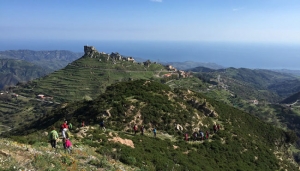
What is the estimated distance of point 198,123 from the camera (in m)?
45.4

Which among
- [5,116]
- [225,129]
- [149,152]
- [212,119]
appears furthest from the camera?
[5,116]

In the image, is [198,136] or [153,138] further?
[198,136]

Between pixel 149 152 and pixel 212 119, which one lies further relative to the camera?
pixel 212 119

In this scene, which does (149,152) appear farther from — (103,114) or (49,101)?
(49,101)

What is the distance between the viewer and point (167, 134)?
40.2m

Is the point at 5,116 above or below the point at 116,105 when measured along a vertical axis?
below

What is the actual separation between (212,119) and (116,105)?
21.0m

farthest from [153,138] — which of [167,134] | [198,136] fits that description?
[198,136]

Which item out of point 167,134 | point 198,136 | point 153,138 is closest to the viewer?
point 153,138

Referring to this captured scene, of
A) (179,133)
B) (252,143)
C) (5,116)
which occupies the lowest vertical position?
(5,116)

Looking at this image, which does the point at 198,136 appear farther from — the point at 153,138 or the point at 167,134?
the point at 153,138

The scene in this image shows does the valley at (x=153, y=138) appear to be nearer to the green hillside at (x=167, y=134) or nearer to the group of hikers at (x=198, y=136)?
the green hillside at (x=167, y=134)

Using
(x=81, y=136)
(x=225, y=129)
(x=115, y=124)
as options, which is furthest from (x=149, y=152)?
(x=225, y=129)

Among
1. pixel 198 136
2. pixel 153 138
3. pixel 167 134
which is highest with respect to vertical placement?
pixel 153 138
